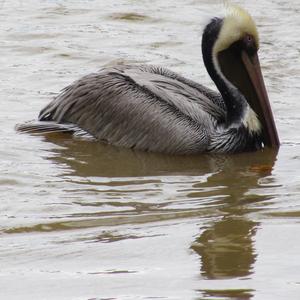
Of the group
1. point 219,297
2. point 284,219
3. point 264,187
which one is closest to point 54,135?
point 264,187

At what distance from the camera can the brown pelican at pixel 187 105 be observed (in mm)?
8266

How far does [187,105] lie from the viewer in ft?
→ 27.2

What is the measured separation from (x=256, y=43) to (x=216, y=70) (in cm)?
35

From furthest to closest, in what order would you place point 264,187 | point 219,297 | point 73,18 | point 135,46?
point 73,18, point 135,46, point 264,187, point 219,297

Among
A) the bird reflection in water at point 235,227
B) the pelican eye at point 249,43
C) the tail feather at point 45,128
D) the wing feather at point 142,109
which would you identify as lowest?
the bird reflection in water at point 235,227

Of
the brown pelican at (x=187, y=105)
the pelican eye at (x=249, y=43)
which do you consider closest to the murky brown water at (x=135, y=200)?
A: the brown pelican at (x=187, y=105)

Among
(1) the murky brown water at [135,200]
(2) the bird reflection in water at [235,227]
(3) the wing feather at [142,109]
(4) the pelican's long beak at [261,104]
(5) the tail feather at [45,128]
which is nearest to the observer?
(1) the murky brown water at [135,200]

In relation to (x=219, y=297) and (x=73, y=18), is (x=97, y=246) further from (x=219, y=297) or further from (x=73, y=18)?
(x=73, y=18)

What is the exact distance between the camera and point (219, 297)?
5016mm

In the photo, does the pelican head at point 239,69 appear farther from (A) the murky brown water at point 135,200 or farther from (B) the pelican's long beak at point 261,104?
(A) the murky brown water at point 135,200

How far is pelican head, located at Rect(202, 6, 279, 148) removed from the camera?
8.44m

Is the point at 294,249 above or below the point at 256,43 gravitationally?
below

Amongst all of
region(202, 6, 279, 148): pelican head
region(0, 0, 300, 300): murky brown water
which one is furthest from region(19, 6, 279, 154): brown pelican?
region(0, 0, 300, 300): murky brown water

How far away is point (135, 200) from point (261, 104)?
6.30 feet
